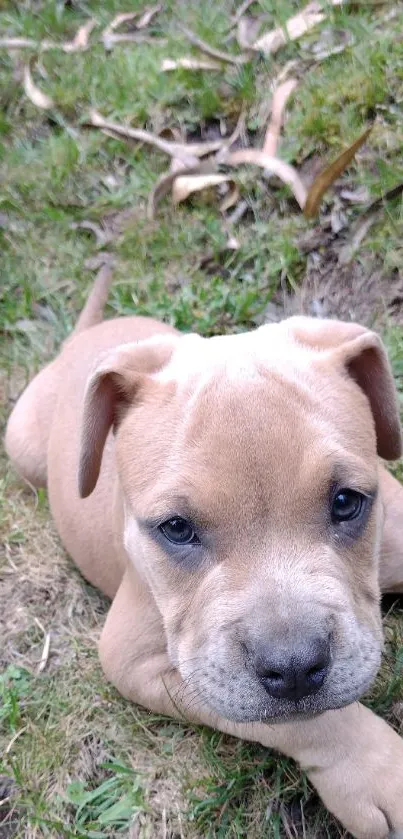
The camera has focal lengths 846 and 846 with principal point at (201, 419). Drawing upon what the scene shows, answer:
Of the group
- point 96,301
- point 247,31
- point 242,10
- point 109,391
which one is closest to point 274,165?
point 96,301

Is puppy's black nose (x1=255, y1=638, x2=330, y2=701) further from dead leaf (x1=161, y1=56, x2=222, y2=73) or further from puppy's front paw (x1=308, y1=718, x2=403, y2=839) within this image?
dead leaf (x1=161, y1=56, x2=222, y2=73)

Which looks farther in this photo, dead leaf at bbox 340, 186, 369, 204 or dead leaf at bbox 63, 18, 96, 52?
dead leaf at bbox 63, 18, 96, 52

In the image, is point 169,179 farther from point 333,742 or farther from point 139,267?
point 333,742

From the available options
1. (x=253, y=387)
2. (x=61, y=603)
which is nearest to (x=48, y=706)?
(x=61, y=603)

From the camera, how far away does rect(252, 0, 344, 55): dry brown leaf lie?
6.15 metres

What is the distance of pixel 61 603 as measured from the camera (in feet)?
14.3

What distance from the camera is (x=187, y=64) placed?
21.5 ft

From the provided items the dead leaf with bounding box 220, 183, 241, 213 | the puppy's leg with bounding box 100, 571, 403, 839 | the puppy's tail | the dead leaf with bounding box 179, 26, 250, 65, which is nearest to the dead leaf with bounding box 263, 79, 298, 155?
the dead leaf with bounding box 220, 183, 241, 213

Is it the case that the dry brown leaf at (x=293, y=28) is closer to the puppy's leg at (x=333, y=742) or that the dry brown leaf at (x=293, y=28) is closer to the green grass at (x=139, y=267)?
the green grass at (x=139, y=267)

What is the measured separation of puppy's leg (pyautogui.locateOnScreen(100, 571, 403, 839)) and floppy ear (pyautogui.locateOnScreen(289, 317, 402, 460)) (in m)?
1.01

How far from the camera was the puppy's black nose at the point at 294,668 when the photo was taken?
2.30 metres

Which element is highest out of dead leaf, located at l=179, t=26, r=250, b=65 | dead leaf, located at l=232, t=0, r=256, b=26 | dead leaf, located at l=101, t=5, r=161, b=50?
dead leaf, located at l=232, t=0, r=256, b=26

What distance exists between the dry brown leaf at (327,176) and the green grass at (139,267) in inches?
3.6

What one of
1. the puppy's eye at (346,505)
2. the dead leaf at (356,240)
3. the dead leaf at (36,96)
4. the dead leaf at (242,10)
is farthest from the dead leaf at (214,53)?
the puppy's eye at (346,505)
